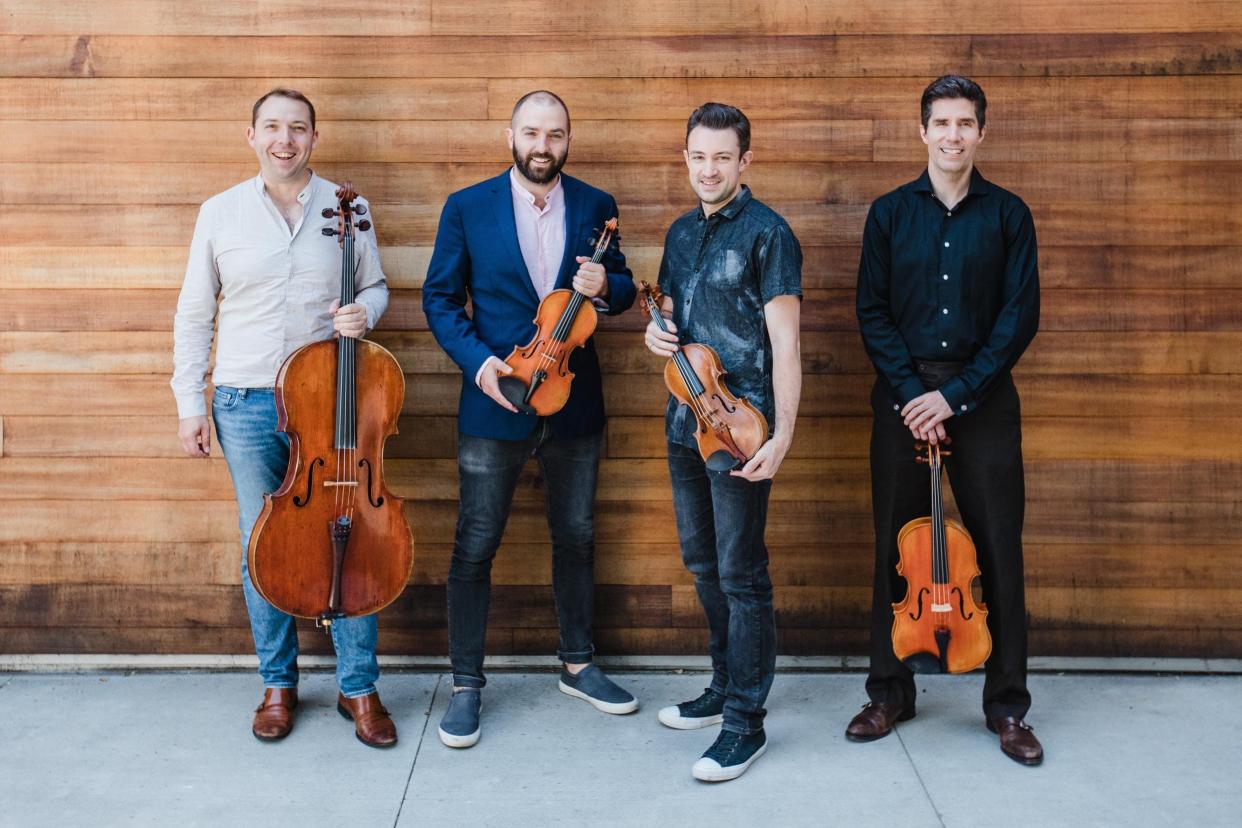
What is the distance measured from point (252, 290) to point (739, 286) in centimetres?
129

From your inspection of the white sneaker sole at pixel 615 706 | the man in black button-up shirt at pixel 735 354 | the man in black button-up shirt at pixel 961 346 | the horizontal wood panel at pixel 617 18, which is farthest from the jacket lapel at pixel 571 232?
the white sneaker sole at pixel 615 706

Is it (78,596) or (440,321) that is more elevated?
(440,321)

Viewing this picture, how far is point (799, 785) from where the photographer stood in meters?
2.76

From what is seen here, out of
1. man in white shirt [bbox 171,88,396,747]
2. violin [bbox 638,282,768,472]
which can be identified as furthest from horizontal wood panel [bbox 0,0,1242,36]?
violin [bbox 638,282,768,472]

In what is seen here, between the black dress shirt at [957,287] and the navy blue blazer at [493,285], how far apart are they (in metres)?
0.70

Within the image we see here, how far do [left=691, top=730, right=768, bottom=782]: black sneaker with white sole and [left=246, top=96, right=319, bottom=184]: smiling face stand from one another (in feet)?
6.12

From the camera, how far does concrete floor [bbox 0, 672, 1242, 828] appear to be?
8.66 ft

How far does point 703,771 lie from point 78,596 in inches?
81.9

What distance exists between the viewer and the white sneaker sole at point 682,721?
10.1 feet

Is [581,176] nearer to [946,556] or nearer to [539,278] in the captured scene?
[539,278]

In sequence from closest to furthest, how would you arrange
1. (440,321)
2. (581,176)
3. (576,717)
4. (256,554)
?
(256,554), (440,321), (576,717), (581,176)

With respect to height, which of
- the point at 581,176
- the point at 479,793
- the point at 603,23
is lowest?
the point at 479,793

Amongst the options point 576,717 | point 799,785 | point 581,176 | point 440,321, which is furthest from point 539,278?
point 799,785

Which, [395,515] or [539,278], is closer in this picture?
[395,515]
